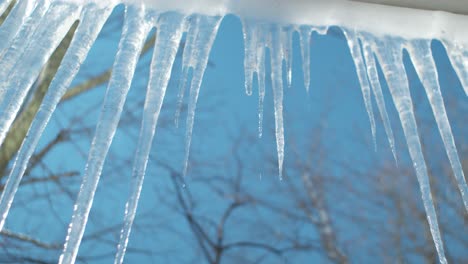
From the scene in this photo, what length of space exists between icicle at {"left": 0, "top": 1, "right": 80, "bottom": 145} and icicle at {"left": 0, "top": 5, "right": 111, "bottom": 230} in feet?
0.08

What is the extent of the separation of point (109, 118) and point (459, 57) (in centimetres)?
59

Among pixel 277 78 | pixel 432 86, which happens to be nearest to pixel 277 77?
pixel 277 78

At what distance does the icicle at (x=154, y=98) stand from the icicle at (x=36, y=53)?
0.47ft

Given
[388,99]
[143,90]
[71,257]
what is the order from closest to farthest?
[71,257] < [143,90] < [388,99]

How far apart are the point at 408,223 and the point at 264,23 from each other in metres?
5.45

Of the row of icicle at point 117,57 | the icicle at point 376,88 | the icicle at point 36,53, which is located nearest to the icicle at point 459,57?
the row of icicle at point 117,57

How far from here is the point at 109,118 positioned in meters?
0.83

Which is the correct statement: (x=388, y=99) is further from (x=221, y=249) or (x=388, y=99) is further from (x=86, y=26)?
(x=86, y=26)

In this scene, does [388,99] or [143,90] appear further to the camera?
[388,99]

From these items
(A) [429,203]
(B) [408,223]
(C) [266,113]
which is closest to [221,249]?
(C) [266,113]

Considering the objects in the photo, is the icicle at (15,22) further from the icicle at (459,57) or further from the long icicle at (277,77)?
the icicle at (459,57)

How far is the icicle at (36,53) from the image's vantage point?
80 centimetres

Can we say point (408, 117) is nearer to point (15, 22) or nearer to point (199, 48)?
point (199, 48)

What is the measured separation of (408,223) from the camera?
5.77m
